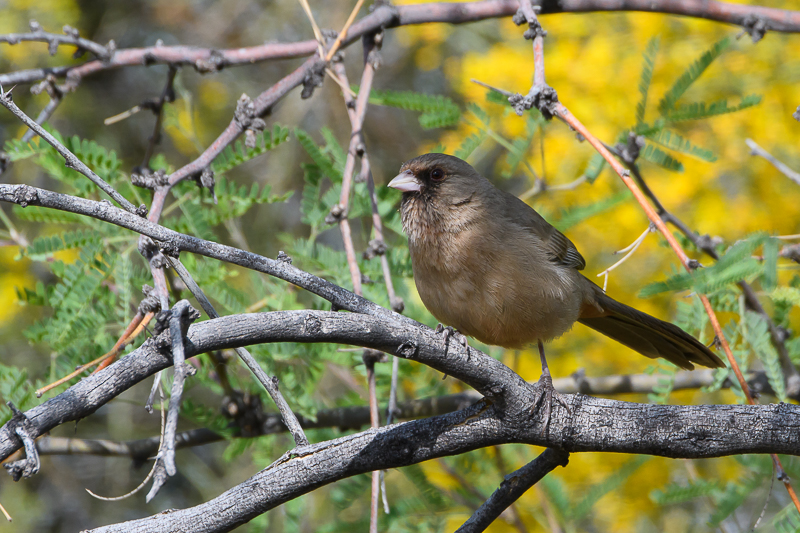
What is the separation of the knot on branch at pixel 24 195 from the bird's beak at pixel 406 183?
2.22 m

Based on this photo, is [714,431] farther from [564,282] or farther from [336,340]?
[564,282]

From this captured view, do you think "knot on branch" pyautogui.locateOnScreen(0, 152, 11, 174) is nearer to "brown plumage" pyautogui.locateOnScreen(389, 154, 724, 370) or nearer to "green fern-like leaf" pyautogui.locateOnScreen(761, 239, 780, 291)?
"brown plumage" pyautogui.locateOnScreen(389, 154, 724, 370)

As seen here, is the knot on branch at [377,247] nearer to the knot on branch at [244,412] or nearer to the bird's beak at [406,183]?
the bird's beak at [406,183]

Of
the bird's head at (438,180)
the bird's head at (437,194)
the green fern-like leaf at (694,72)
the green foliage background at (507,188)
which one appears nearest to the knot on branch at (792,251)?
the green foliage background at (507,188)

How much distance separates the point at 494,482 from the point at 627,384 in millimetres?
1108

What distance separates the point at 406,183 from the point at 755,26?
2.08 meters

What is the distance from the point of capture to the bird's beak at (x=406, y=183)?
397cm

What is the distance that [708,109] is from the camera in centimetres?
380

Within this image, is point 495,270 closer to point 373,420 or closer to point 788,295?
point 373,420

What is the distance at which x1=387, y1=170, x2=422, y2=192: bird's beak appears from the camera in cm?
397

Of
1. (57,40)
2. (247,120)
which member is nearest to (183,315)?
(247,120)

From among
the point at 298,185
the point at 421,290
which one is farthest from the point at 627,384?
the point at 298,185

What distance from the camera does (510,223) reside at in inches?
159

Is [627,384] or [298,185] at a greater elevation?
[298,185]
